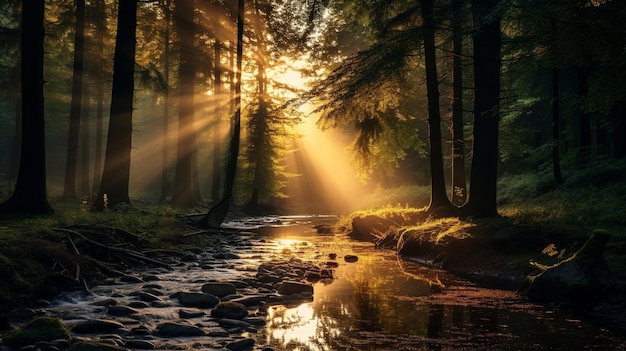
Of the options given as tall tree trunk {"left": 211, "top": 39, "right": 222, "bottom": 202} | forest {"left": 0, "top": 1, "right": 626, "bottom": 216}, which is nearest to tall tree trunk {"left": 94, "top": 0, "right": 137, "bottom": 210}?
forest {"left": 0, "top": 1, "right": 626, "bottom": 216}

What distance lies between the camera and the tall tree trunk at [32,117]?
36.8ft

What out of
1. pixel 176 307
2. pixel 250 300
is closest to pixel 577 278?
pixel 250 300

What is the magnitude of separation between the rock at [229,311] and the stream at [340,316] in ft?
0.26

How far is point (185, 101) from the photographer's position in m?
21.4

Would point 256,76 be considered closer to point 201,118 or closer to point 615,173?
point 201,118

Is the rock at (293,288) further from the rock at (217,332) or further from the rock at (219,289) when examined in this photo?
the rock at (217,332)

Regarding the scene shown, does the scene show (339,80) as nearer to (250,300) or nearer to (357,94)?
(357,94)

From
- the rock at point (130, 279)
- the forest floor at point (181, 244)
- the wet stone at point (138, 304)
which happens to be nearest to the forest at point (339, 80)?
the forest floor at point (181, 244)

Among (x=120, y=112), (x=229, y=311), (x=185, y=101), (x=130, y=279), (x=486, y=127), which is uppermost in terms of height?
(x=185, y=101)

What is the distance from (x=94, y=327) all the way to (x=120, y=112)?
393 inches

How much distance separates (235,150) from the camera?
53.9 feet

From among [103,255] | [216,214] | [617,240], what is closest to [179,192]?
[216,214]

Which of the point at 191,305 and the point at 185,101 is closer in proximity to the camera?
the point at 191,305

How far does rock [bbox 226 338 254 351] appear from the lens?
4.96m
